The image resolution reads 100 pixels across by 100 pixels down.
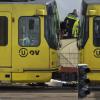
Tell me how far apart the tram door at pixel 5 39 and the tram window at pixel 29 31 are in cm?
37

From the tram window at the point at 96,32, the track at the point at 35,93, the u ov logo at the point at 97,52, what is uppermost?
the tram window at the point at 96,32

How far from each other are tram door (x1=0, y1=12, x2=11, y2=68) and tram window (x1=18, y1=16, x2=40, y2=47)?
0.37m

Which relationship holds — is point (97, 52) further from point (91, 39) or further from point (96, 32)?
point (96, 32)

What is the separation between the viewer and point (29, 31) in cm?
1900

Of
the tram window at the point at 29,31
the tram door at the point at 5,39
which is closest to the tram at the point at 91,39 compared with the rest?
the tram window at the point at 29,31

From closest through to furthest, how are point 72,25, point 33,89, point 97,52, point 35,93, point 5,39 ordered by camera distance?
point 97,52, point 35,93, point 5,39, point 33,89, point 72,25

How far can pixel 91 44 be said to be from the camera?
18.7 metres

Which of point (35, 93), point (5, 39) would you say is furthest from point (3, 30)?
point (35, 93)

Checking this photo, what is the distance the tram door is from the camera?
18.9 m

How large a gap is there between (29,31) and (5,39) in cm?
79

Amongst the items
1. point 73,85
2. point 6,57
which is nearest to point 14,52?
point 6,57

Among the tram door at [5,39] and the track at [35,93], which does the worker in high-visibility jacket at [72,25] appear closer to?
the track at [35,93]

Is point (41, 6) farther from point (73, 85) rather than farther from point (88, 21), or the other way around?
point (73, 85)

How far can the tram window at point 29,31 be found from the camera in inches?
745
